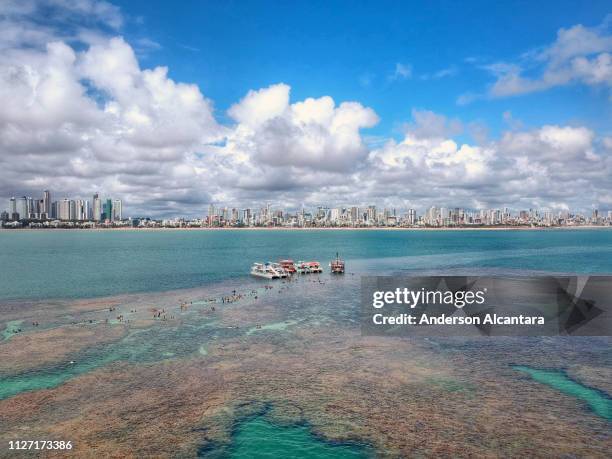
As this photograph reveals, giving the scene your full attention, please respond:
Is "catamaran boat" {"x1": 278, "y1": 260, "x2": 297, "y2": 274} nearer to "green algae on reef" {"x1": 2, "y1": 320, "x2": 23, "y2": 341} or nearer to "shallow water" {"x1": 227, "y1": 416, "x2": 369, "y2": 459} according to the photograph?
"green algae on reef" {"x1": 2, "y1": 320, "x2": 23, "y2": 341}

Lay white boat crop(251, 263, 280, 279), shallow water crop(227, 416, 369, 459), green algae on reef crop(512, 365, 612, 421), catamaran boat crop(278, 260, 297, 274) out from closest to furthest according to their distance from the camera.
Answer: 1. shallow water crop(227, 416, 369, 459)
2. green algae on reef crop(512, 365, 612, 421)
3. white boat crop(251, 263, 280, 279)
4. catamaran boat crop(278, 260, 297, 274)

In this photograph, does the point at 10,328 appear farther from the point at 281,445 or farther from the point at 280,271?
the point at 280,271

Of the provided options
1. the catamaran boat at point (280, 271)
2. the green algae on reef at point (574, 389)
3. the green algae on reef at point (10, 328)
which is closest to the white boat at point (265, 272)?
the catamaran boat at point (280, 271)

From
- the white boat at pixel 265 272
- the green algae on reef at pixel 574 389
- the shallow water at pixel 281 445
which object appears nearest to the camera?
the shallow water at pixel 281 445

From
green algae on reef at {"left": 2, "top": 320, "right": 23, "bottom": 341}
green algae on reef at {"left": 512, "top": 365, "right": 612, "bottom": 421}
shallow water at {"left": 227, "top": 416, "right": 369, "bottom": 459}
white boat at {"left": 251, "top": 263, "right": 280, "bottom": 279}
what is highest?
white boat at {"left": 251, "top": 263, "right": 280, "bottom": 279}

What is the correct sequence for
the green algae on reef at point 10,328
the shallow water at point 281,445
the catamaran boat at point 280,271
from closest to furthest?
the shallow water at point 281,445, the green algae on reef at point 10,328, the catamaran boat at point 280,271

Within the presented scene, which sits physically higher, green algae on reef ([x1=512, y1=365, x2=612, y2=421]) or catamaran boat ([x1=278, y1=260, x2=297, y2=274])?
catamaran boat ([x1=278, y1=260, x2=297, y2=274])

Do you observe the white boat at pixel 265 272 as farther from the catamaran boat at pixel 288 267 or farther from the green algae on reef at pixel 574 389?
the green algae on reef at pixel 574 389

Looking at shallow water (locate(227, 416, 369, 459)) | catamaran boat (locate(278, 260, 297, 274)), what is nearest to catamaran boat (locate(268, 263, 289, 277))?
catamaran boat (locate(278, 260, 297, 274))

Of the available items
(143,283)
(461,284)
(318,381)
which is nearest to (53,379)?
(318,381)
